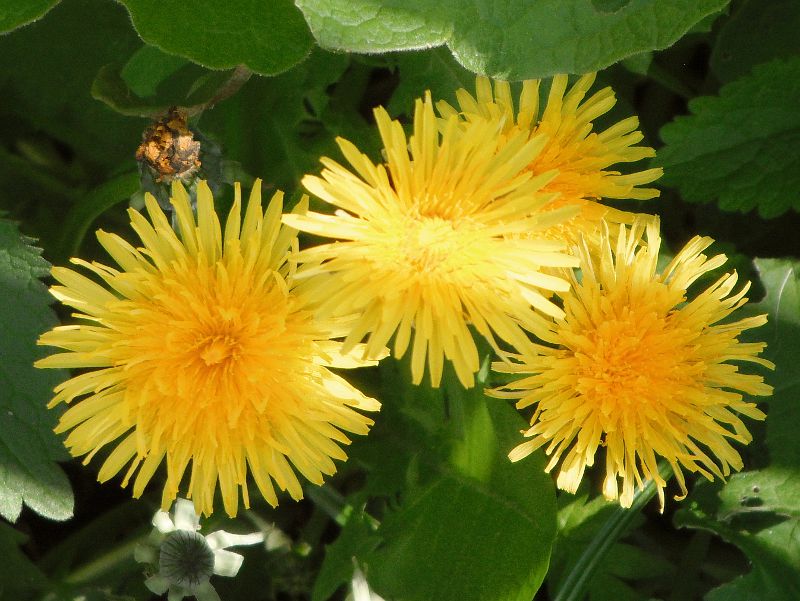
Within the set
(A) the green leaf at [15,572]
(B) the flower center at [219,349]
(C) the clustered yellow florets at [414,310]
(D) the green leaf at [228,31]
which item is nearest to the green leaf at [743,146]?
(C) the clustered yellow florets at [414,310]

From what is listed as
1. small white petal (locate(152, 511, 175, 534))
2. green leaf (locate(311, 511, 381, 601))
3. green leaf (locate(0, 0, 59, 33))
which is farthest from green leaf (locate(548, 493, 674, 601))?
green leaf (locate(0, 0, 59, 33))

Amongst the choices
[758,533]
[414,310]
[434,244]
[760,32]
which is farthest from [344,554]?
[760,32]

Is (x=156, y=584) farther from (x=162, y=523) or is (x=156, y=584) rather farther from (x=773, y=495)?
(x=773, y=495)

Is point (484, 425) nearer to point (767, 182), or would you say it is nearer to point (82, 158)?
point (767, 182)

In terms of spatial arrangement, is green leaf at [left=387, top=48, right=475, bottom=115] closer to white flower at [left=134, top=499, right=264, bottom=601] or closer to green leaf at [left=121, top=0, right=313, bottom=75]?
green leaf at [left=121, top=0, right=313, bottom=75]

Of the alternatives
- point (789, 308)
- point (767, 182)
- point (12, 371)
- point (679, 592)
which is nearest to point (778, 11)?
point (767, 182)

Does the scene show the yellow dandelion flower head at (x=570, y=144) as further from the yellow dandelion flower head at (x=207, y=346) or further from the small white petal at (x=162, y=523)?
the small white petal at (x=162, y=523)
